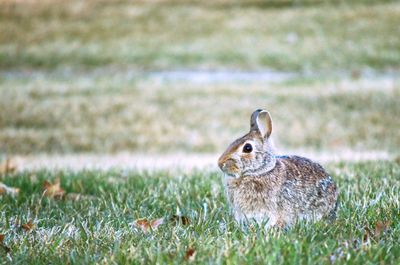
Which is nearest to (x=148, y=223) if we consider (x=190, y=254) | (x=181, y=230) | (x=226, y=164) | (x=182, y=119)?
(x=181, y=230)

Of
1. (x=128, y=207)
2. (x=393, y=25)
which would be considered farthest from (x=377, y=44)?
(x=128, y=207)

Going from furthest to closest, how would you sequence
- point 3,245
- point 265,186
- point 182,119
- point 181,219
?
point 182,119, point 181,219, point 265,186, point 3,245

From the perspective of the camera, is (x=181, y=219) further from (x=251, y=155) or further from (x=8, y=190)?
(x=8, y=190)

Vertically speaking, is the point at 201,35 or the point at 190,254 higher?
the point at 201,35

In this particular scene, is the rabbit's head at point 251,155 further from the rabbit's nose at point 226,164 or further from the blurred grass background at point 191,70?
the blurred grass background at point 191,70

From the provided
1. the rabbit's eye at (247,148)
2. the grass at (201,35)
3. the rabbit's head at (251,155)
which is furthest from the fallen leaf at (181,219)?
the grass at (201,35)

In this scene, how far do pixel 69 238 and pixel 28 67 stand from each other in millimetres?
19708

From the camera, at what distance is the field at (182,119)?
167 inches

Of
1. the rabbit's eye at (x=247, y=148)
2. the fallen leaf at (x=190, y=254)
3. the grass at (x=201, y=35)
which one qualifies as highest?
the grass at (x=201, y=35)

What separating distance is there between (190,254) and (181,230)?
72 centimetres

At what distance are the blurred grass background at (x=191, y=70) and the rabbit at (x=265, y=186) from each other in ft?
30.9

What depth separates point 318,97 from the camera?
16.8 metres

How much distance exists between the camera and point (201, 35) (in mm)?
25719

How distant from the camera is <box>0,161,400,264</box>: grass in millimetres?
3809
